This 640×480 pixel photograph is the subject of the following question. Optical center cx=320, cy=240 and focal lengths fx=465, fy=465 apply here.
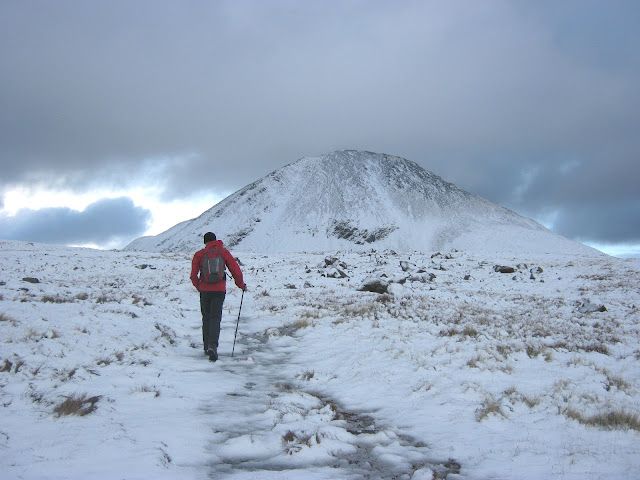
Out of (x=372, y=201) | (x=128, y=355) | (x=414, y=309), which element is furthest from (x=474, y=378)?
(x=372, y=201)

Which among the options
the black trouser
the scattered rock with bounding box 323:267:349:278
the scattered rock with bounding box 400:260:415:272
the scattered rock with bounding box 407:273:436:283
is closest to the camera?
the black trouser

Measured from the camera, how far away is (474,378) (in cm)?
877

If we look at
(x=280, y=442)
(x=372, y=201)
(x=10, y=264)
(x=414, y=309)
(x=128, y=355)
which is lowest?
(x=280, y=442)

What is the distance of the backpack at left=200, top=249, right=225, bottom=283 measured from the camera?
11.3 meters

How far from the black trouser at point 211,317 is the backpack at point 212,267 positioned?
37 cm

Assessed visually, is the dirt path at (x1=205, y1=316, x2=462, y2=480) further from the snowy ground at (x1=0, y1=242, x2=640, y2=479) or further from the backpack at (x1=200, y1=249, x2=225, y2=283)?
the backpack at (x1=200, y1=249, x2=225, y2=283)

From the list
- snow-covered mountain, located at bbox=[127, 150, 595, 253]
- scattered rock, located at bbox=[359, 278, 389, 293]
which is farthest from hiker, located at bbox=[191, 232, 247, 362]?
snow-covered mountain, located at bbox=[127, 150, 595, 253]

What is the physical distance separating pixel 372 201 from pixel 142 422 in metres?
158

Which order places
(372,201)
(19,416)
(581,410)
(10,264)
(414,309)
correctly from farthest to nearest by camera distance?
(372,201)
(10,264)
(414,309)
(581,410)
(19,416)

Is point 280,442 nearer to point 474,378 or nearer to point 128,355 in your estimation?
point 474,378

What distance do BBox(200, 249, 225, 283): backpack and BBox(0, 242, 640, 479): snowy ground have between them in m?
1.98

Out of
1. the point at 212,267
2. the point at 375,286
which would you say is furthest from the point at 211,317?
the point at 375,286

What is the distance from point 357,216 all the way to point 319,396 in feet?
482

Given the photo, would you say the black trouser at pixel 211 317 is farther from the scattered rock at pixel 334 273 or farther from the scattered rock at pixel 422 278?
the scattered rock at pixel 334 273
